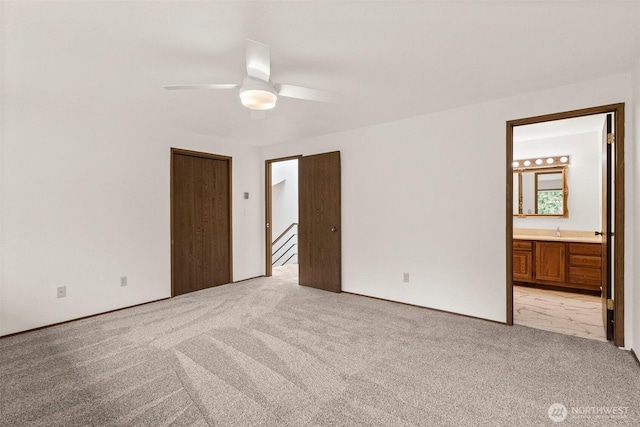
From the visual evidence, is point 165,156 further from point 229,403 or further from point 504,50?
point 504,50

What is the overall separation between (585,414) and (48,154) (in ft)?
16.2

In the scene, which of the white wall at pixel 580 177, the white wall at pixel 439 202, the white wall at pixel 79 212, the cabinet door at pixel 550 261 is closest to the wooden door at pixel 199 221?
the white wall at pixel 79 212

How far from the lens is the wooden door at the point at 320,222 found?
15.0 ft

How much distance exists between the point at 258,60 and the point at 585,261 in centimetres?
507

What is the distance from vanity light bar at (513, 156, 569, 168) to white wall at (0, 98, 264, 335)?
17.6ft

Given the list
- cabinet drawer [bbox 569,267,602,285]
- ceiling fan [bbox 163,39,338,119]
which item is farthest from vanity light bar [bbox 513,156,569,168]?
ceiling fan [bbox 163,39,338,119]

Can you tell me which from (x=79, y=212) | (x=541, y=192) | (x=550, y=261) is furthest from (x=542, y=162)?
(x=79, y=212)

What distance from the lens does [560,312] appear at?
12.1ft

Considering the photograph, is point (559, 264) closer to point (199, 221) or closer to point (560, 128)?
point (560, 128)

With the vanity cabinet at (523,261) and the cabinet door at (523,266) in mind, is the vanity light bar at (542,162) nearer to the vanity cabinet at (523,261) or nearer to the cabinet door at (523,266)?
the vanity cabinet at (523,261)

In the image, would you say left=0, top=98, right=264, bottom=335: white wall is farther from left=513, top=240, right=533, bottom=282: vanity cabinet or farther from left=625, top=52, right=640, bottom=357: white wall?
left=513, top=240, right=533, bottom=282: vanity cabinet

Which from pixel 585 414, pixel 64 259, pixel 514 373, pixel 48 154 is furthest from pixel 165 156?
pixel 585 414

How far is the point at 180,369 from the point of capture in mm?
2350

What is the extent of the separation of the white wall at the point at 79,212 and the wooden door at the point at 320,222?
5.98ft
